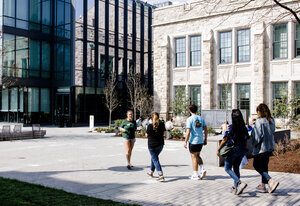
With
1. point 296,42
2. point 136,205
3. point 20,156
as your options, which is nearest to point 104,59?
point 296,42

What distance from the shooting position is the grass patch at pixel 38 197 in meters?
6.43

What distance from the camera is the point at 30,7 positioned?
120 feet

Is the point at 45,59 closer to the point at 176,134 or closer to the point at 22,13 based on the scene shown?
the point at 22,13

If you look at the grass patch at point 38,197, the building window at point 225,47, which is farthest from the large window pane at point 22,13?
the grass patch at point 38,197

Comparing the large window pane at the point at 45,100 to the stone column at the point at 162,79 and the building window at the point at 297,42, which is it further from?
the building window at the point at 297,42

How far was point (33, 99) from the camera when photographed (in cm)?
3738

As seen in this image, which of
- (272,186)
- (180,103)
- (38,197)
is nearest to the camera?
(38,197)

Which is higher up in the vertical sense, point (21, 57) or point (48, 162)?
point (21, 57)

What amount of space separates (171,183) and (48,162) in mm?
5245

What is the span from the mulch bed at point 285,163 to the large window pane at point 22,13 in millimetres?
30753

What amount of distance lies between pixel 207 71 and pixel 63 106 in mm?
15635

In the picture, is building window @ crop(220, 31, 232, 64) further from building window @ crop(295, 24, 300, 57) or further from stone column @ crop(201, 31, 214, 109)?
building window @ crop(295, 24, 300, 57)

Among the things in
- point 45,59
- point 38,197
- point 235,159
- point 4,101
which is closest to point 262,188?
point 235,159

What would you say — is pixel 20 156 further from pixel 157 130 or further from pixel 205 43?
pixel 205 43
